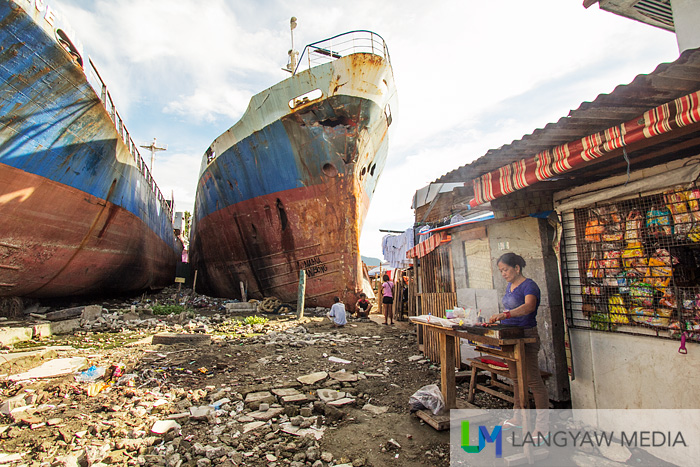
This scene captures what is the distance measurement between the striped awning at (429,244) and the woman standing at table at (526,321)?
2.27 meters

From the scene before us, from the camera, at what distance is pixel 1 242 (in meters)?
6.92

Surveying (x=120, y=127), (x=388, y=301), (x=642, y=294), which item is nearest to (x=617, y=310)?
(x=642, y=294)

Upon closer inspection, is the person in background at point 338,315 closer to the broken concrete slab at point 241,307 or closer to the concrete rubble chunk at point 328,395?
the broken concrete slab at point 241,307

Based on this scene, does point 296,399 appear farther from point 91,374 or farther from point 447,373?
point 91,374

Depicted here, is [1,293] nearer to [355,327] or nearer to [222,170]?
[222,170]

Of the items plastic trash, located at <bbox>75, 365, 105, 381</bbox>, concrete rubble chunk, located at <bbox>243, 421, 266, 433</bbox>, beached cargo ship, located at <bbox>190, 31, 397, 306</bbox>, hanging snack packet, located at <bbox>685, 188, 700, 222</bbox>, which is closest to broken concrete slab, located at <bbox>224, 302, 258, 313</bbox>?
beached cargo ship, located at <bbox>190, 31, 397, 306</bbox>

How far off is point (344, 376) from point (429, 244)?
2.59 metres

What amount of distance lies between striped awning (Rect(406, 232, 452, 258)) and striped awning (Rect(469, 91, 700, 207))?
1.26 metres

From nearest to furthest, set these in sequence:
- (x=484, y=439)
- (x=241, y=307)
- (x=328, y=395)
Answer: (x=484, y=439), (x=328, y=395), (x=241, y=307)

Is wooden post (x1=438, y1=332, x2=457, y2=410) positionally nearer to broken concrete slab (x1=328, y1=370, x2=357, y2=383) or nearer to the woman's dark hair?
the woman's dark hair

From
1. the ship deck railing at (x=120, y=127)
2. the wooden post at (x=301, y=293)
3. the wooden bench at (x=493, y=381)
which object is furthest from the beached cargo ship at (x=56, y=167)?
the wooden bench at (x=493, y=381)

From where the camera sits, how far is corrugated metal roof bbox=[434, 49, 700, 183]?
6.59 feet

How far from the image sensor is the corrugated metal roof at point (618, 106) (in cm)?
201

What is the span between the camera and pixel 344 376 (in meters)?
4.51
